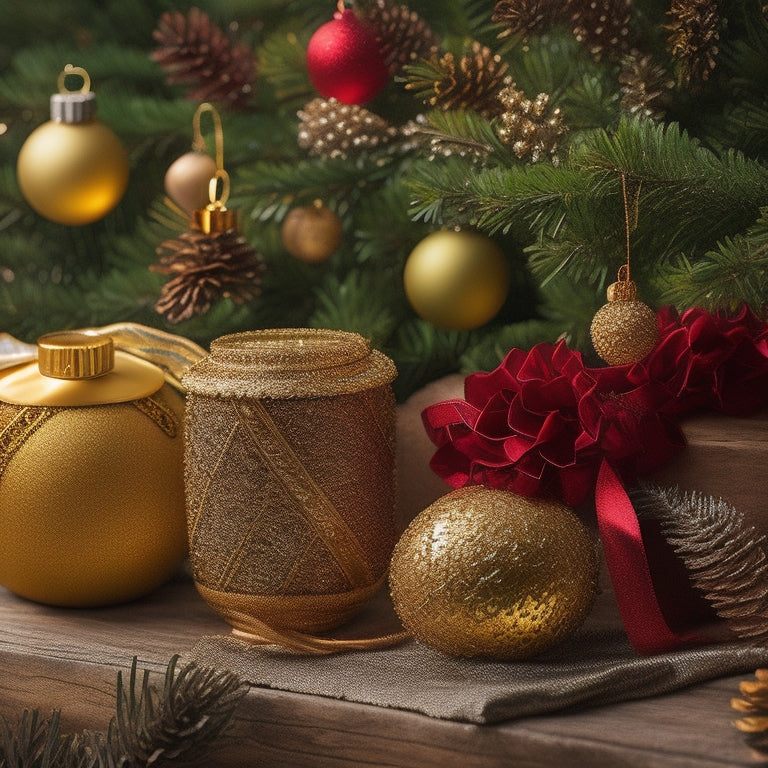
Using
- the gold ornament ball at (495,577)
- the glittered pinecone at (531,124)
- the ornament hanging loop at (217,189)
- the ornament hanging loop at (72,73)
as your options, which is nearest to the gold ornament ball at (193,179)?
the ornament hanging loop at (217,189)

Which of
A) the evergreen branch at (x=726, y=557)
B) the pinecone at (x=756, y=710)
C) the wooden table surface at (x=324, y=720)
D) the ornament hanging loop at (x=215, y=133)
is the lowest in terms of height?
the wooden table surface at (x=324, y=720)

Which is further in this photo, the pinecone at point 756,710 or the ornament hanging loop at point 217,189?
the ornament hanging loop at point 217,189

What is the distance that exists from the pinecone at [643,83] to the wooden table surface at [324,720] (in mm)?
358

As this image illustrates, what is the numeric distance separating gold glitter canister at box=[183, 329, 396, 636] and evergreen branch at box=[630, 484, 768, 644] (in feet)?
0.60

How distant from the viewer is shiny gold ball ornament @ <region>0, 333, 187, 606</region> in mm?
652

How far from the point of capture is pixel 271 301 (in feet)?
2.86

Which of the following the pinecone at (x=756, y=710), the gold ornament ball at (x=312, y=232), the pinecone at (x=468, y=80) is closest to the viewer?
the pinecone at (x=756, y=710)

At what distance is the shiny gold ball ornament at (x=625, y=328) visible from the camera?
62 cm

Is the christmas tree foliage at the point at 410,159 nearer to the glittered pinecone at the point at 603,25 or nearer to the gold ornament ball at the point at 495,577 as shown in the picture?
the glittered pinecone at the point at 603,25

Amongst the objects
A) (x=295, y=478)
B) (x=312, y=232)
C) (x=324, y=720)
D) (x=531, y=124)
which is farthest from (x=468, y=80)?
(x=324, y=720)

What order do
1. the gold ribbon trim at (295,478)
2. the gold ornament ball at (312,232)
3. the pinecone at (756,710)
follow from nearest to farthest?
1. the pinecone at (756,710)
2. the gold ribbon trim at (295,478)
3. the gold ornament ball at (312,232)

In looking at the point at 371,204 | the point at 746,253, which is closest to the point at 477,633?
the point at 746,253

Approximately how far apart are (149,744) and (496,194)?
0.38 meters

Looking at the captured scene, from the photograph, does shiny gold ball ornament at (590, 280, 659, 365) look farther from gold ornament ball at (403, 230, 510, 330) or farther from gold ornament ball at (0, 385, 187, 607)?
gold ornament ball at (0, 385, 187, 607)
